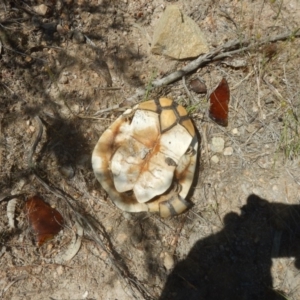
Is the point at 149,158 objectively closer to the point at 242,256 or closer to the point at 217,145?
the point at 217,145

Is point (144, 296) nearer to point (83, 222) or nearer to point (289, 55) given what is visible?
point (83, 222)

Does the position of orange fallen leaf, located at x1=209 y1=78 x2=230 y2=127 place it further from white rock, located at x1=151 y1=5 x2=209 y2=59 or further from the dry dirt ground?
white rock, located at x1=151 y1=5 x2=209 y2=59

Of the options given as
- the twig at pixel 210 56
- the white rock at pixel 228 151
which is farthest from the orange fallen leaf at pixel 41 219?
the white rock at pixel 228 151

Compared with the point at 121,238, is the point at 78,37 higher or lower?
higher

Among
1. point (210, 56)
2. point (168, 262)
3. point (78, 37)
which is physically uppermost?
point (210, 56)

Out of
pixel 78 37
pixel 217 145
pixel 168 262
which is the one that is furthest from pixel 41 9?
pixel 168 262

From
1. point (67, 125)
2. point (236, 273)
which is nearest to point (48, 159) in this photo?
point (67, 125)
